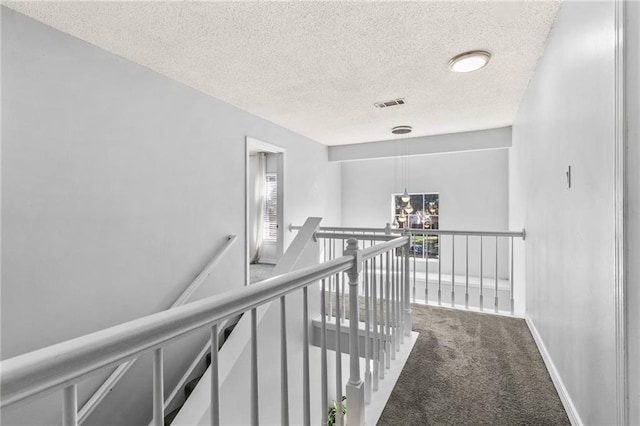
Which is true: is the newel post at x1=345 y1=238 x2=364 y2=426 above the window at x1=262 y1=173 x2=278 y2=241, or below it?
below

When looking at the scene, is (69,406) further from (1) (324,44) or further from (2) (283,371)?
(1) (324,44)

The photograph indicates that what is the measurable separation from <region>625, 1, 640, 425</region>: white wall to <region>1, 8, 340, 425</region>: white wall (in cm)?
293

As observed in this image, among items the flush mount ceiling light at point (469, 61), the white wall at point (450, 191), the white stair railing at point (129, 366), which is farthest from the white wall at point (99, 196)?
the white wall at point (450, 191)

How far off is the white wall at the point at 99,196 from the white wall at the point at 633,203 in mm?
2935

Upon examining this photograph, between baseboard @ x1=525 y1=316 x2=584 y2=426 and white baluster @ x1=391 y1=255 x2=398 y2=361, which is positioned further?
white baluster @ x1=391 y1=255 x2=398 y2=361

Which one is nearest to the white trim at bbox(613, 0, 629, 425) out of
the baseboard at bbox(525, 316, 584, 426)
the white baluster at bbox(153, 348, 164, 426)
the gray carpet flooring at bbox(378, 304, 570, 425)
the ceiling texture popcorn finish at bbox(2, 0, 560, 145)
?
the baseboard at bbox(525, 316, 584, 426)

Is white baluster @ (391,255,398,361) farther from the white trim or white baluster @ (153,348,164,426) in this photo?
white baluster @ (153,348,164,426)

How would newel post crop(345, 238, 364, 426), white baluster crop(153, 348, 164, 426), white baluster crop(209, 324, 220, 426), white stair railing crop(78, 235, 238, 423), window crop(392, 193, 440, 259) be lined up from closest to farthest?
white baluster crop(153, 348, 164, 426), white baluster crop(209, 324, 220, 426), newel post crop(345, 238, 364, 426), white stair railing crop(78, 235, 238, 423), window crop(392, 193, 440, 259)

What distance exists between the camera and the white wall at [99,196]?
196 cm

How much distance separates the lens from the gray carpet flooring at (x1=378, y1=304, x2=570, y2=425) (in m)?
1.69

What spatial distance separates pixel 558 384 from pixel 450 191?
4826 mm

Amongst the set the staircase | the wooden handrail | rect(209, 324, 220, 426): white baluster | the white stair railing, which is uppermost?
the wooden handrail

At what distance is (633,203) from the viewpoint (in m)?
1.01

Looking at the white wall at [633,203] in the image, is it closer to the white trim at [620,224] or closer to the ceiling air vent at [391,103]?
the white trim at [620,224]
